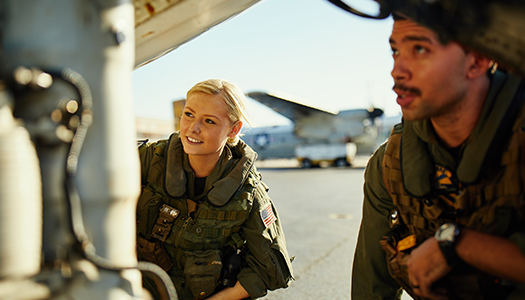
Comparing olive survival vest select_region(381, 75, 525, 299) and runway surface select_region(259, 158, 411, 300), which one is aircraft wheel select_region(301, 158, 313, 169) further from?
olive survival vest select_region(381, 75, 525, 299)

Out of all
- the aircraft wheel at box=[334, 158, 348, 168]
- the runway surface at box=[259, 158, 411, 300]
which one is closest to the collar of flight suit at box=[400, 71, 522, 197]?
the runway surface at box=[259, 158, 411, 300]

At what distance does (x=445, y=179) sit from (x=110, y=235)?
106 centimetres

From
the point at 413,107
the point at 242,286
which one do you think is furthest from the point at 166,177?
the point at 413,107

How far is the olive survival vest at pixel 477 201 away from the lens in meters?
1.00

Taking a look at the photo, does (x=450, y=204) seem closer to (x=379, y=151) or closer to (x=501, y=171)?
(x=501, y=171)

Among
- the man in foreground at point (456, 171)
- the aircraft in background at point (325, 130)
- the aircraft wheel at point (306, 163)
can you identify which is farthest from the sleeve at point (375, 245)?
the aircraft wheel at point (306, 163)

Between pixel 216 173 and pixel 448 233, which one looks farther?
pixel 216 173

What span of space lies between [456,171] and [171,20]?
104 cm

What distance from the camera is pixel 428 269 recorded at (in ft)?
3.47

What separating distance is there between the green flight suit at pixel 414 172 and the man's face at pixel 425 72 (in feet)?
0.40

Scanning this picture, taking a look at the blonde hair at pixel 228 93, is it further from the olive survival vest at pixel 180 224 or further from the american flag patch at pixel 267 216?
the american flag patch at pixel 267 216

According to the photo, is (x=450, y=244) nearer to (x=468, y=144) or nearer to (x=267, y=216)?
(x=468, y=144)

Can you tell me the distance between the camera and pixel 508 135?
3.51 ft

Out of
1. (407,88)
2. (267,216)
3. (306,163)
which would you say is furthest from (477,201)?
(306,163)
